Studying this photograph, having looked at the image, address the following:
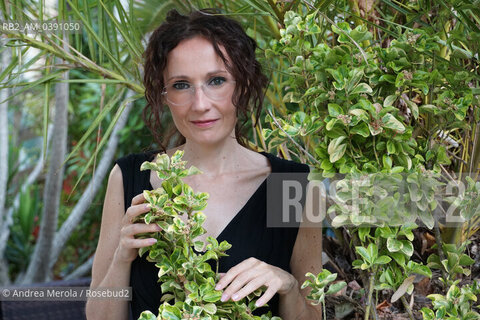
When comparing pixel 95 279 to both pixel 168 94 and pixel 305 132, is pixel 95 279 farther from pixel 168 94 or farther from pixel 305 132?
pixel 305 132

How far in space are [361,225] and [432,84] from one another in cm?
30

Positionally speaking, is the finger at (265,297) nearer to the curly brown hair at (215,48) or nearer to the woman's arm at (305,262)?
the woman's arm at (305,262)

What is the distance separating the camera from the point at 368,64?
40.5 inches

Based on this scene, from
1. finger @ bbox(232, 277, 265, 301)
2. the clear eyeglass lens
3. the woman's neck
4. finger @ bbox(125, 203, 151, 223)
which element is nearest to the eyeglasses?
the clear eyeglass lens

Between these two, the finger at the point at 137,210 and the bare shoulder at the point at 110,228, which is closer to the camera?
the finger at the point at 137,210

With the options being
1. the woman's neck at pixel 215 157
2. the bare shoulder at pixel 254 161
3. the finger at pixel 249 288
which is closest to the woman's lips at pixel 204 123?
the woman's neck at pixel 215 157

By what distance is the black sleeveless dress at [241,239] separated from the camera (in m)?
1.45

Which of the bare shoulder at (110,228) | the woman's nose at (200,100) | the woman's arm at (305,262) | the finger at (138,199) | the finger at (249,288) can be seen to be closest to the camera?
the finger at (249,288)

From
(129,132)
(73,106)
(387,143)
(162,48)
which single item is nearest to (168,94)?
(162,48)

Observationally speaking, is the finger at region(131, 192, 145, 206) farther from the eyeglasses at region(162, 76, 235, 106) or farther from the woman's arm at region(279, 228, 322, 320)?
the woman's arm at region(279, 228, 322, 320)

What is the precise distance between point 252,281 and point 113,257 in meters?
0.49

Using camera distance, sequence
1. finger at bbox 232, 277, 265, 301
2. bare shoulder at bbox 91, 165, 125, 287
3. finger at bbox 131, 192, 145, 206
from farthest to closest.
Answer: bare shoulder at bbox 91, 165, 125, 287
finger at bbox 131, 192, 145, 206
finger at bbox 232, 277, 265, 301

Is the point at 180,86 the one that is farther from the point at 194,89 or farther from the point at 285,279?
the point at 285,279

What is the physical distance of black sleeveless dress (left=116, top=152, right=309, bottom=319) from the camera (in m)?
1.45
